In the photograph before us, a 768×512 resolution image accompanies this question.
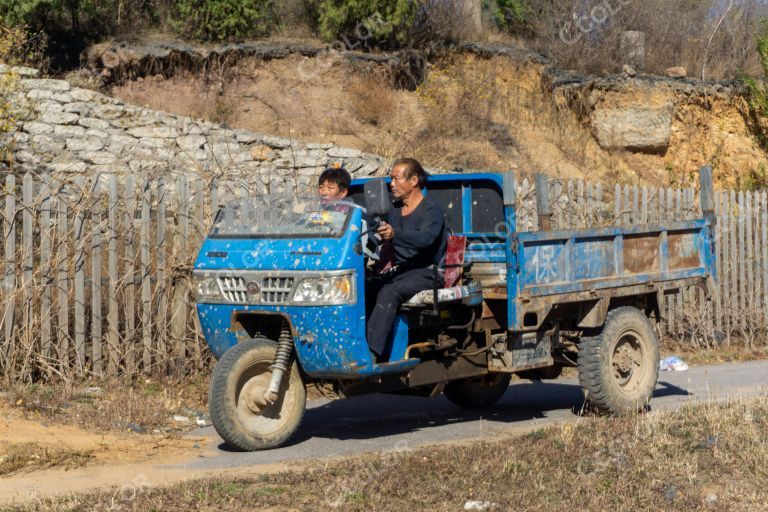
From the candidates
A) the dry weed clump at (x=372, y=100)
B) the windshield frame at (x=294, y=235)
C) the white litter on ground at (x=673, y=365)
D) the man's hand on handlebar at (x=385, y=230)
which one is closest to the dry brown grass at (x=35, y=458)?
the windshield frame at (x=294, y=235)

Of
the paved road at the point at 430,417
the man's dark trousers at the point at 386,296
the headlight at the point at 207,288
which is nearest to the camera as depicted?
the man's dark trousers at the point at 386,296

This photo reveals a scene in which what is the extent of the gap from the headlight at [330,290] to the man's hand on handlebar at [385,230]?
1.63 ft

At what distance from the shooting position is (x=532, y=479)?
625 centimetres

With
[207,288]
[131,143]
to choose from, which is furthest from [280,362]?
[131,143]

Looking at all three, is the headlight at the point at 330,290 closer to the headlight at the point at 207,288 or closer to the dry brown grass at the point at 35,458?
Result: the headlight at the point at 207,288

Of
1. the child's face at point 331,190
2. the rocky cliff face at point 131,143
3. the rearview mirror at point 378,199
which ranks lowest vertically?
the rearview mirror at point 378,199

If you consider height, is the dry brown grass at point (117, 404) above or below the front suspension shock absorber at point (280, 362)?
below

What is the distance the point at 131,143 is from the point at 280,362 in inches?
386

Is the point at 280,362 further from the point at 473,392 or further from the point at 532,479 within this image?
the point at 473,392

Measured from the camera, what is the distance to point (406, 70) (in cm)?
2278

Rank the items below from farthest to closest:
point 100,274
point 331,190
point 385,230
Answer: point 100,274 < point 331,190 < point 385,230

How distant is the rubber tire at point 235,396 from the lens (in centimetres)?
712

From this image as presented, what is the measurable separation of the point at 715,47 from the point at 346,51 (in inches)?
423

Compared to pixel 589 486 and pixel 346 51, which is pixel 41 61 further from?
pixel 589 486
